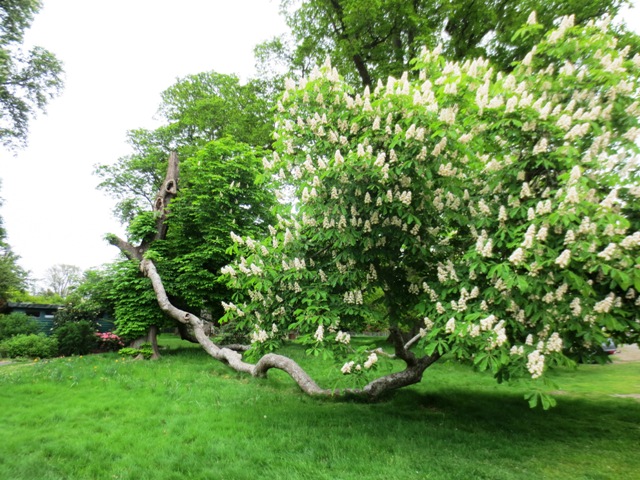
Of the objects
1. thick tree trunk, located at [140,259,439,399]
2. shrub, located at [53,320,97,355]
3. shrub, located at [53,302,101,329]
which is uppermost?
shrub, located at [53,302,101,329]

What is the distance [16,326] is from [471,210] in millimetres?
19914

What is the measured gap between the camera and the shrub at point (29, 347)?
14117 mm

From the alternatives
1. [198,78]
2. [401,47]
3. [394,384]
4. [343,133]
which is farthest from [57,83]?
[394,384]

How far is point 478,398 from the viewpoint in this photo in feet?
28.4

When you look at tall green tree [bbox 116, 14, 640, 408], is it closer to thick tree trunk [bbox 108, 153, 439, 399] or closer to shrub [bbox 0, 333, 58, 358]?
thick tree trunk [bbox 108, 153, 439, 399]

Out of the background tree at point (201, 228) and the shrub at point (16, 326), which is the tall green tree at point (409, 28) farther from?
the shrub at point (16, 326)

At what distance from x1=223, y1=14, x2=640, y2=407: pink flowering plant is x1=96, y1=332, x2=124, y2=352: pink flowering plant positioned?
12.1m

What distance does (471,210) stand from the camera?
5301 millimetres

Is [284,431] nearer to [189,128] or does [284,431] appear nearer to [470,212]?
[470,212]

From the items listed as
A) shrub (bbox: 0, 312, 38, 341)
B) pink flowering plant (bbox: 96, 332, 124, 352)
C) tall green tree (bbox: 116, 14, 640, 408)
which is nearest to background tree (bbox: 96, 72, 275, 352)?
pink flowering plant (bbox: 96, 332, 124, 352)

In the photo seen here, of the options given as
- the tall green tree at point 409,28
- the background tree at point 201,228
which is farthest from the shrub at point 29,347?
the tall green tree at point 409,28

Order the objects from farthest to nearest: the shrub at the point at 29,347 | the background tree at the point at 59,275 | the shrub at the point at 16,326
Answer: the background tree at the point at 59,275, the shrub at the point at 16,326, the shrub at the point at 29,347

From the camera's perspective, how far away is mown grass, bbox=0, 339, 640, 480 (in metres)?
4.65

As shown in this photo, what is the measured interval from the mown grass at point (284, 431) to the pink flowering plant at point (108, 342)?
600cm
